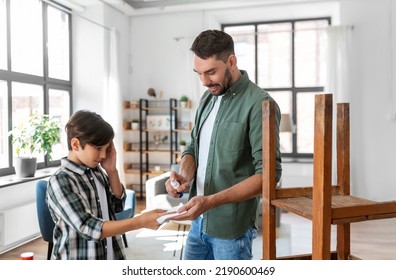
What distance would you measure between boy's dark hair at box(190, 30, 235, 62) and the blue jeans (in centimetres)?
57

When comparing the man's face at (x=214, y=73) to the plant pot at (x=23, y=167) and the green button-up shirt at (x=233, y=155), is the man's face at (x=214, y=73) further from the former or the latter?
the plant pot at (x=23, y=167)

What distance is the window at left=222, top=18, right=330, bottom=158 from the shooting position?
18.7 ft

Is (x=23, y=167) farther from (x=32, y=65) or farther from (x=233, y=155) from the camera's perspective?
(x=233, y=155)

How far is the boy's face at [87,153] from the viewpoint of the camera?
4.22 feet

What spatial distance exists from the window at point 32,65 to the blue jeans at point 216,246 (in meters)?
3.25

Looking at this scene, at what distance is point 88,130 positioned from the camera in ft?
4.12

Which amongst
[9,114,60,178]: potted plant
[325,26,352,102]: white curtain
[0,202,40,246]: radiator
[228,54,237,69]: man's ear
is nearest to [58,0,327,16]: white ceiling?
[325,26,352,102]: white curtain

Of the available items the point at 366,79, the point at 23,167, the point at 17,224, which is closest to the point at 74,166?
the point at 17,224

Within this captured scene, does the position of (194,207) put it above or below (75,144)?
below

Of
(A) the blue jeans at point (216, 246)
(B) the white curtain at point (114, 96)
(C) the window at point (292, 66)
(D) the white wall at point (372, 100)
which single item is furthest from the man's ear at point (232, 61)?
(C) the window at point (292, 66)

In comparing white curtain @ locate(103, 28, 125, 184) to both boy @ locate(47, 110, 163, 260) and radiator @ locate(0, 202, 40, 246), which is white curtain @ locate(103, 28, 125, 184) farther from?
boy @ locate(47, 110, 163, 260)

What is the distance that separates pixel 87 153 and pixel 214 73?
1.63 ft

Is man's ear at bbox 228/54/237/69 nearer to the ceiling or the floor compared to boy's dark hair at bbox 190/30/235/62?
nearer to the floor

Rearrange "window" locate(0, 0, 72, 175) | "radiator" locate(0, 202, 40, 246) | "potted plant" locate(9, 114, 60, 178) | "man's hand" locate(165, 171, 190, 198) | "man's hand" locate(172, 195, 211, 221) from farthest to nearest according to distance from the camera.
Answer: "window" locate(0, 0, 72, 175) < "potted plant" locate(9, 114, 60, 178) < "radiator" locate(0, 202, 40, 246) < "man's hand" locate(165, 171, 190, 198) < "man's hand" locate(172, 195, 211, 221)
